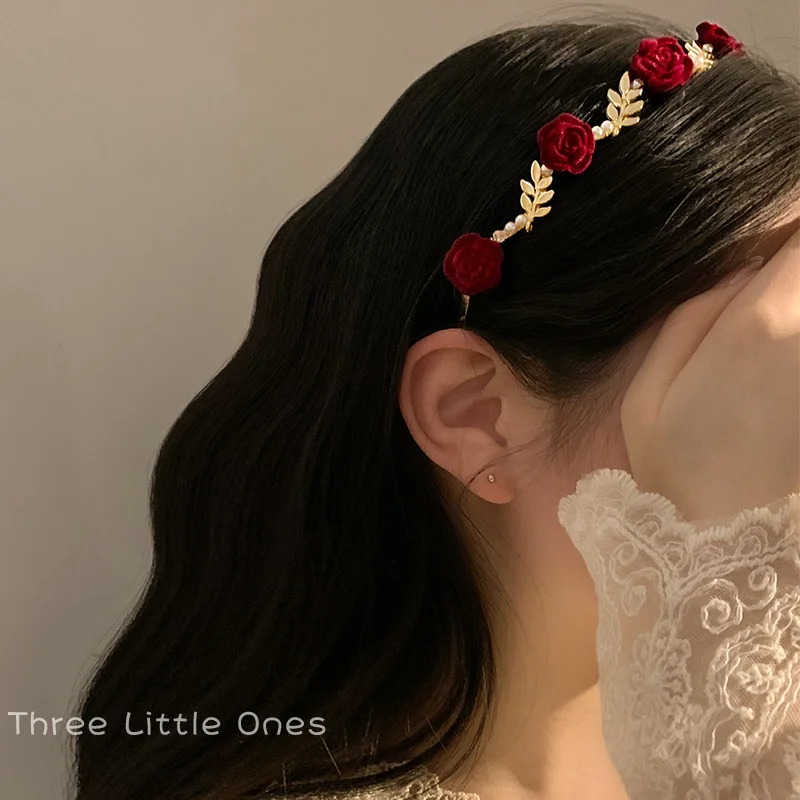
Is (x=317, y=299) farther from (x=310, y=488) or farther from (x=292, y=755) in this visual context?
(x=292, y=755)

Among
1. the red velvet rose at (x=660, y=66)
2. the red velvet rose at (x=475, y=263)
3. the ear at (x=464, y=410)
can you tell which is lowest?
the ear at (x=464, y=410)

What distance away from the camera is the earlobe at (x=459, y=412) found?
2.84ft

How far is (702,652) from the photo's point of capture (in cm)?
69

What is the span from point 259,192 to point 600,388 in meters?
0.52

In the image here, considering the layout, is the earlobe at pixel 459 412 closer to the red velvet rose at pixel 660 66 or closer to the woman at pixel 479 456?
the woman at pixel 479 456

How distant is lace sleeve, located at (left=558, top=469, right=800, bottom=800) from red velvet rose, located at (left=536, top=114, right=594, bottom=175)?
25cm

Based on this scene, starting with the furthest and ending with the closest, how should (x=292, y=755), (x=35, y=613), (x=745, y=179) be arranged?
1. (x=35, y=613)
2. (x=292, y=755)
3. (x=745, y=179)

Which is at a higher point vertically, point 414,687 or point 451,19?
point 451,19

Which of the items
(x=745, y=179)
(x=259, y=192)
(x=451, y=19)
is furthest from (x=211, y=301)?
(x=745, y=179)

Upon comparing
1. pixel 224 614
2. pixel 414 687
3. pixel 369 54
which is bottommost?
pixel 414 687

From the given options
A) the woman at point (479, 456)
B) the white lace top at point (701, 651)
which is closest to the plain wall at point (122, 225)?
the woman at point (479, 456)

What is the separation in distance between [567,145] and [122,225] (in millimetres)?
528

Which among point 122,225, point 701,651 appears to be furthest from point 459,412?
point 122,225

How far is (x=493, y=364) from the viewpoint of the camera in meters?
0.86
